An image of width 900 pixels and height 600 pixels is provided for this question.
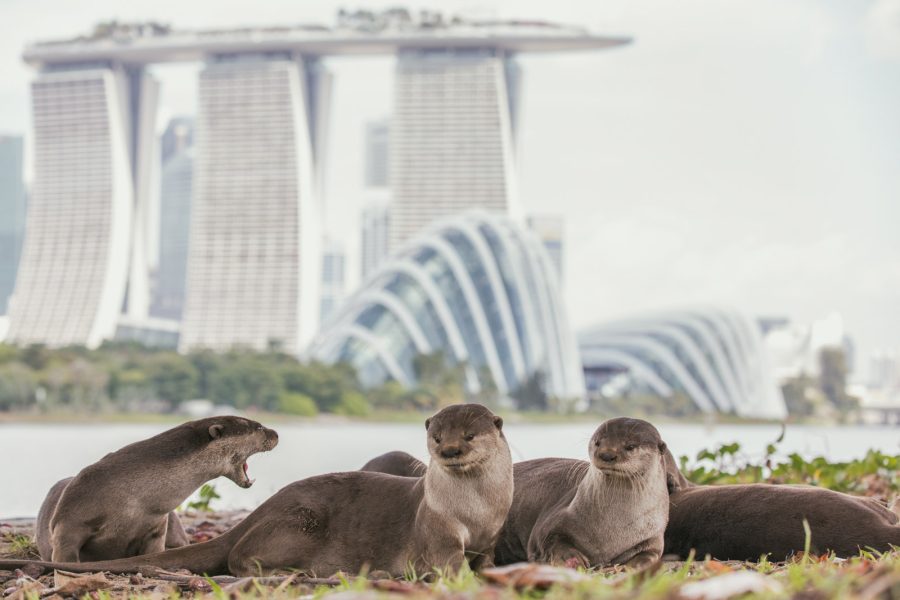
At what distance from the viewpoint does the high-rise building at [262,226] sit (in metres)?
153

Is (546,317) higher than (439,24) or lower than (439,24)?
lower

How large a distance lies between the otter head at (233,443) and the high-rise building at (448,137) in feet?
480

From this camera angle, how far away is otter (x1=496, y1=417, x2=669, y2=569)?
4.95m

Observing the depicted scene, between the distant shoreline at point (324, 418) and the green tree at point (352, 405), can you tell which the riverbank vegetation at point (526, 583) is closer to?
the distant shoreline at point (324, 418)

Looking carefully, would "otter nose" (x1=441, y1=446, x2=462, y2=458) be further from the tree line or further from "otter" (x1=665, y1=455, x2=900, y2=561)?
the tree line

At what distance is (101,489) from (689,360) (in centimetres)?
9231

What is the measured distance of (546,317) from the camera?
8931 cm

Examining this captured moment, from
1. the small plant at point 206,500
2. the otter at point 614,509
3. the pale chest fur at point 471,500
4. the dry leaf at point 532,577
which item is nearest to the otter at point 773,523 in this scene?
the otter at point 614,509

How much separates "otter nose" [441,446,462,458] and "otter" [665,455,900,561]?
60.8 inches

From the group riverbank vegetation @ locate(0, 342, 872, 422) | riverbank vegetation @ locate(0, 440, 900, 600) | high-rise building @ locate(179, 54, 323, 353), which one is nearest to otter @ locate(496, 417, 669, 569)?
riverbank vegetation @ locate(0, 440, 900, 600)

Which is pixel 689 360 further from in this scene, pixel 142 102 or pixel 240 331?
pixel 142 102

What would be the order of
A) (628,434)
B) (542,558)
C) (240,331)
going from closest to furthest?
1. (628,434)
2. (542,558)
3. (240,331)

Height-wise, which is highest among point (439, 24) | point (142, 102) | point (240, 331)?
point (439, 24)

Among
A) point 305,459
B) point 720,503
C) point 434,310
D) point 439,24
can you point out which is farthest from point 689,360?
point 720,503
